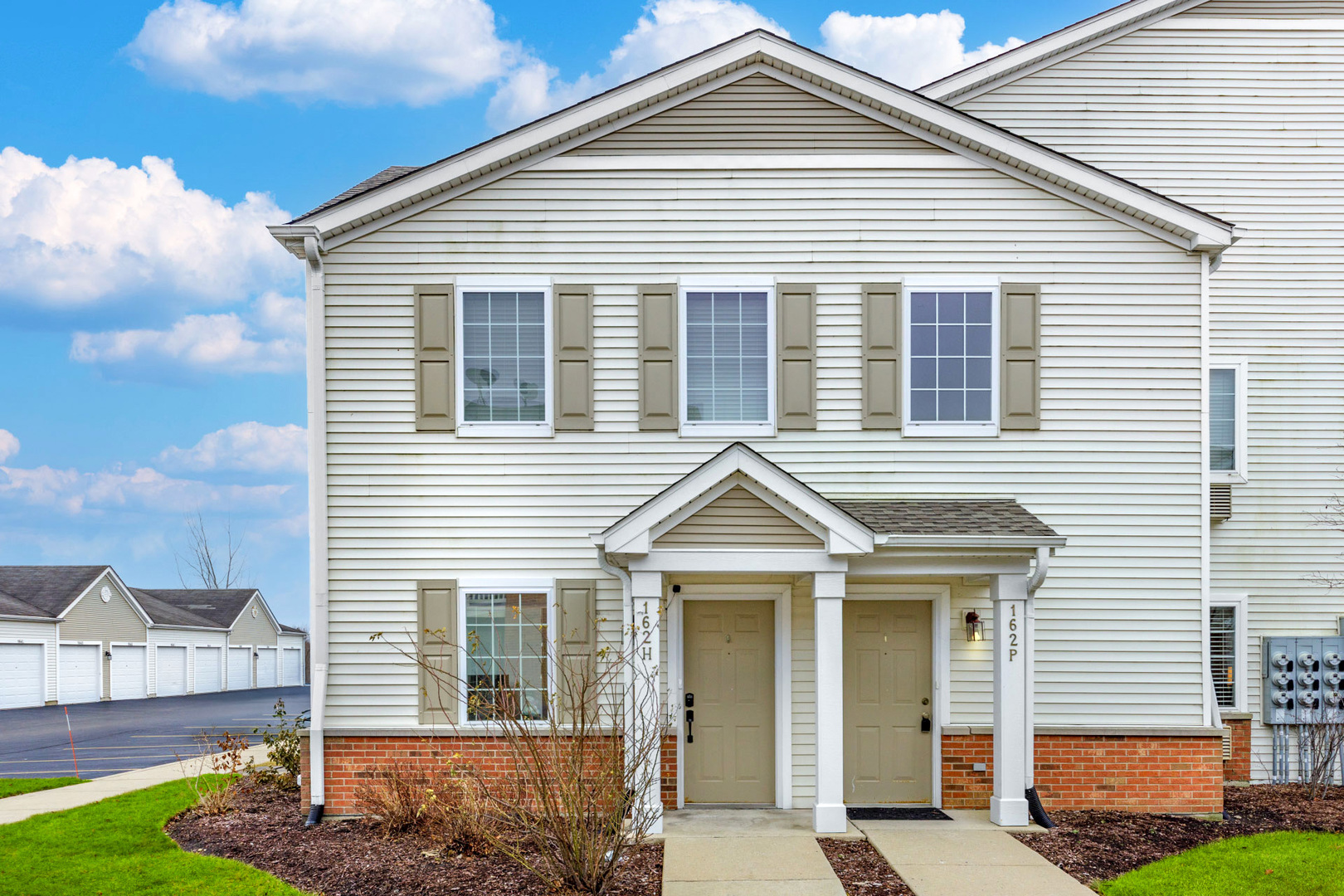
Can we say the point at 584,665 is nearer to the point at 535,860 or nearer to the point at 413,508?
the point at 535,860

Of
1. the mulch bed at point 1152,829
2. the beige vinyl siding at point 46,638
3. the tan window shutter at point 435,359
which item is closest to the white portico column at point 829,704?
the mulch bed at point 1152,829

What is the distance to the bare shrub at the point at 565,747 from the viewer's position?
23.1 feet

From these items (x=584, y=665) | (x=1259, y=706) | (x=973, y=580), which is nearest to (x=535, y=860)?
(x=584, y=665)

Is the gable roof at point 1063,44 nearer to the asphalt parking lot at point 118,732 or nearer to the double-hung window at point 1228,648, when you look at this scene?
the double-hung window at point 1228,648

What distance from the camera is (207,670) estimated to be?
38750 millimetres

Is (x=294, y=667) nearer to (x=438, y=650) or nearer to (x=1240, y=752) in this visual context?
(x=438, y=650)

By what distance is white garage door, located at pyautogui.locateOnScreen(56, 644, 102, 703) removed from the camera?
30188 mm

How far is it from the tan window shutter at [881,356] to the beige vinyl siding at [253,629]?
38485 millimetres

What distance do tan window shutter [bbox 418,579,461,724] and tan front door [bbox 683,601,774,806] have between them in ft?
7.63

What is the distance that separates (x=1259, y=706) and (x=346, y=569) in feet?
34.2

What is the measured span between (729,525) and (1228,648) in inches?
271

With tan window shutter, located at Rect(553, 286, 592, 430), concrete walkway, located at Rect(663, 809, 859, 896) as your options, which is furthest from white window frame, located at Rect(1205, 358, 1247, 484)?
tan window shutter, located at Rect(553, 286, 592, 430)

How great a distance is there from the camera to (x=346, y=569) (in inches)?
380

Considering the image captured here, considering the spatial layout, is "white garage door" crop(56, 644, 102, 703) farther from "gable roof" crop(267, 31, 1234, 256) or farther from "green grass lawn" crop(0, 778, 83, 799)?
"gable roof" crop(267, 31, 1234, 256)
